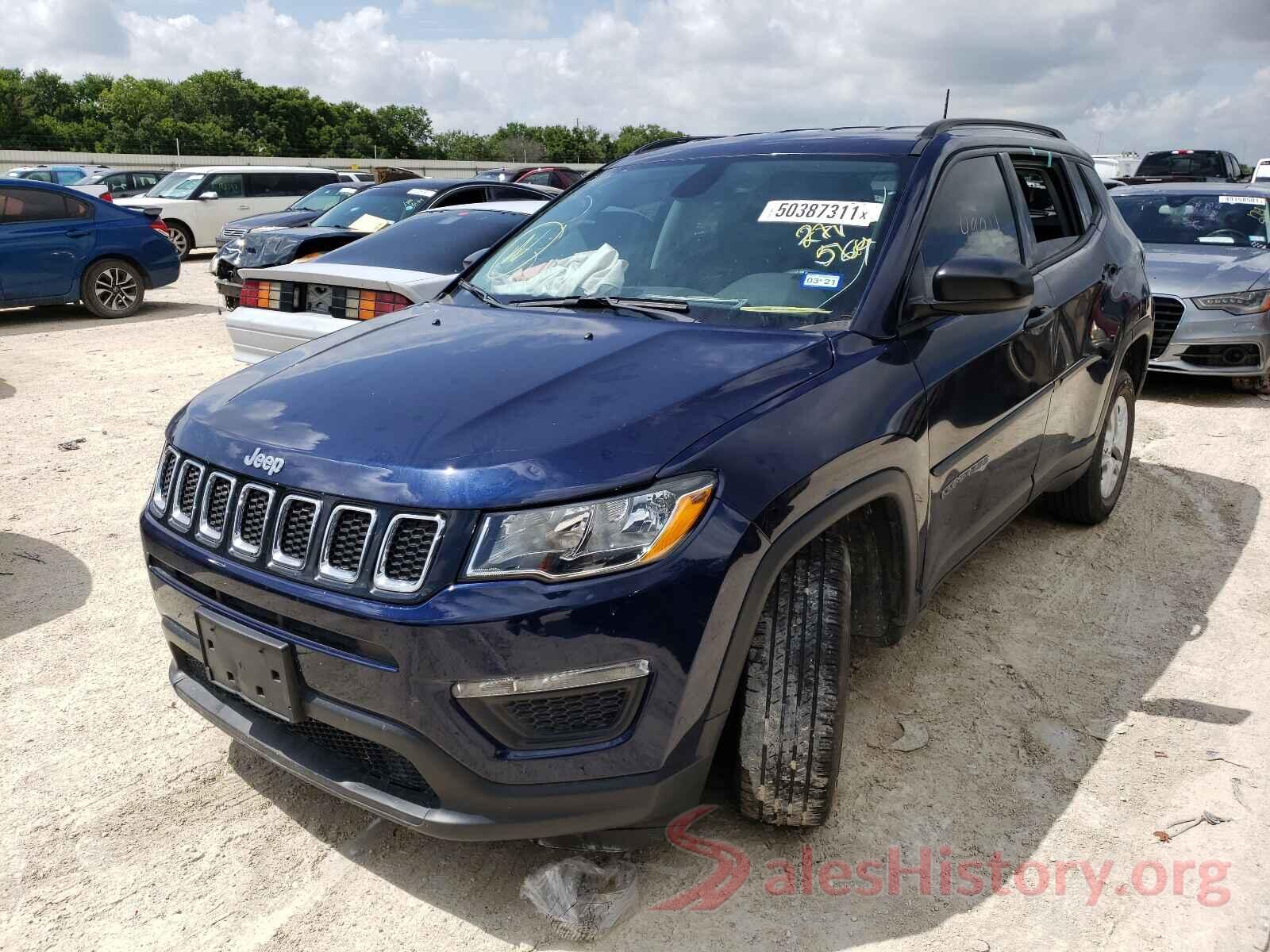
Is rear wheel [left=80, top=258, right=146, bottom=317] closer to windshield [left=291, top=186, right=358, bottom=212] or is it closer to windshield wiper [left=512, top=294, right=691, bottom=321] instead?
windshield [left=291, top=186, right=358, bottom=212]

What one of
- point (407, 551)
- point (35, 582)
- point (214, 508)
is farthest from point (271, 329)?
point (407, 551)

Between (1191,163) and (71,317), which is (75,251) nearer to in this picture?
(71,317)

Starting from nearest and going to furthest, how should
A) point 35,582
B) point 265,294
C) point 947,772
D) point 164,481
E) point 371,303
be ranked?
point 164,481 < point 947,772 < point 35,582 < point 371,303 < point 265,294

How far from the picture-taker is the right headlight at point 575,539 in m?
2.06

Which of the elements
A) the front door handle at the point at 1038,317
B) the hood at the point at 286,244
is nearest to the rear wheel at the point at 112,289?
the hood at the point at 286,244

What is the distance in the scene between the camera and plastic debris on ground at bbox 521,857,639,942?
7.75ft

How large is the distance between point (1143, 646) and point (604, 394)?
2.52 metres

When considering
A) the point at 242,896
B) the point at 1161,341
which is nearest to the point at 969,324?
the point at 242,896

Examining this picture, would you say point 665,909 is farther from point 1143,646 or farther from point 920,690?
point 1143,646

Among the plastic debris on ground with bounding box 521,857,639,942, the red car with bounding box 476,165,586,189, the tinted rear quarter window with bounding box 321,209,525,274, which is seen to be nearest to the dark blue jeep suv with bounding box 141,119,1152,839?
the plastic debris on ground with bounding box 521,857,639,942

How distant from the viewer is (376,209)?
384 inches

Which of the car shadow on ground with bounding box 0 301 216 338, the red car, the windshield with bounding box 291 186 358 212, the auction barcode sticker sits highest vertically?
the red car

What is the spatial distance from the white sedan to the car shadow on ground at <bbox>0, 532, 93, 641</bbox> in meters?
1.50
